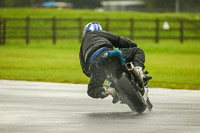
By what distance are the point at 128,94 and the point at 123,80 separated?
0.26 meters

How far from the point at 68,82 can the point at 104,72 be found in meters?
6.85

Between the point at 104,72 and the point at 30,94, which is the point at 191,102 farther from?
the point at 30,94

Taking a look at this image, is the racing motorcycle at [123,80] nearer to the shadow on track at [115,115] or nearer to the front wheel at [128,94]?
the front wheel at [128,94]

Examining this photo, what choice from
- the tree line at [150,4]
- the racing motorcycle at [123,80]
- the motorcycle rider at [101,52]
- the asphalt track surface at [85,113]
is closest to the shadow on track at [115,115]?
the asphalt track surface at [85,113]

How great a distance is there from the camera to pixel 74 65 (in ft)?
75.7

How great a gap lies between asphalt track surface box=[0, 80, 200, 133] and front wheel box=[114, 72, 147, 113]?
0.16m

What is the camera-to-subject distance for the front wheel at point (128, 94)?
9.09 metres

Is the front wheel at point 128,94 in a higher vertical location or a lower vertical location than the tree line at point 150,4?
higher

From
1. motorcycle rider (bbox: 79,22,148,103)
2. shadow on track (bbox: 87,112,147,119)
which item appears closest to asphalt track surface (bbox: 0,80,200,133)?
shadow on track (bbox: 87,112,147,119)

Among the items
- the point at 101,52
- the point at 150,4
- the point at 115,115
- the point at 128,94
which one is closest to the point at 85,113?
the point at 115,115

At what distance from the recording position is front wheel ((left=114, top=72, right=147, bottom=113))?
9.09 meters

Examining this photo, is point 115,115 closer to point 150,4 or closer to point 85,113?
point 85,113

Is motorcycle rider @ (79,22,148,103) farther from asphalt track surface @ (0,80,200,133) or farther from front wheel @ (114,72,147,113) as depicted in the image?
asphalt track surface @ (0,80,200,133)

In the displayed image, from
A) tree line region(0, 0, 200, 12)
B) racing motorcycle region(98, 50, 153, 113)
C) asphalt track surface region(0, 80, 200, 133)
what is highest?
racing motorcycle region(98, 50, 153, 113)
